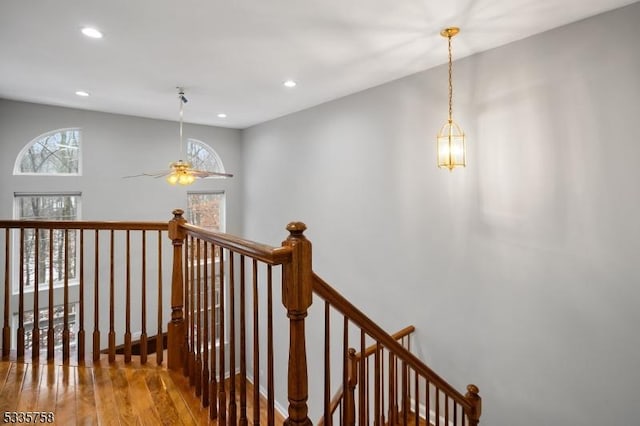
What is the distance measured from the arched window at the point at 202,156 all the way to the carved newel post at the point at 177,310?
449cm

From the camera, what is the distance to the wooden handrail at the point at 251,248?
1252mm

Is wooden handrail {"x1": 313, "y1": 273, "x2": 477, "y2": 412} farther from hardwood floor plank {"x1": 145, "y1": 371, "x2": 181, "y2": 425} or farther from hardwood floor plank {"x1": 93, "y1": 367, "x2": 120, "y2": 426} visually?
hardwood floor plank {"x1": 93, "y1": 367, "x2": 120, "y2": 426}

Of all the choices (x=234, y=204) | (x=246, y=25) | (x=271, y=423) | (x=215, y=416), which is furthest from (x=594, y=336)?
(x=234, y=204)

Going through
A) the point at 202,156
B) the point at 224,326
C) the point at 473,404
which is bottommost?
the point at 473,404

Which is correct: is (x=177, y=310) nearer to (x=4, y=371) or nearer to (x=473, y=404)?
(x=4, y=371)

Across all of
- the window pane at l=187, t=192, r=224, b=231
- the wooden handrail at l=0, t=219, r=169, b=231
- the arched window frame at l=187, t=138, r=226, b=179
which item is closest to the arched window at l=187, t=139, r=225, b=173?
the arched window frame at l=187, t=138, r=226, b=179

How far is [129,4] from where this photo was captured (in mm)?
2410

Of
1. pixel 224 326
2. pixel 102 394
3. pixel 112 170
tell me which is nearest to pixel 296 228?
pixel 224 326

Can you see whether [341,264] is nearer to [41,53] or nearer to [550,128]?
[550,128]

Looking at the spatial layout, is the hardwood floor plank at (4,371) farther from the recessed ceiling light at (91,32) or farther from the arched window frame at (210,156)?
the arched window frame at (210,156)

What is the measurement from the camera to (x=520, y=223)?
2.98 m

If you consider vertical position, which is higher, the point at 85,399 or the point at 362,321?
the point at 362,321

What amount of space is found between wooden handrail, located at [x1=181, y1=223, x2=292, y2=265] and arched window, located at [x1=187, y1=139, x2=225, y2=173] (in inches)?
197

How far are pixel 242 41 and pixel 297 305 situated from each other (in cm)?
255
